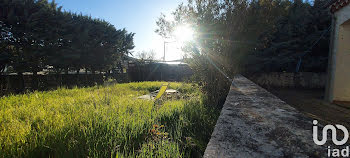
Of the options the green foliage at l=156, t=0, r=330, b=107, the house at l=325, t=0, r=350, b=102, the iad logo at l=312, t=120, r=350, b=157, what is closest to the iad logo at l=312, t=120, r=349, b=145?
the iad logo at l=312, t=120, r=350, b=157

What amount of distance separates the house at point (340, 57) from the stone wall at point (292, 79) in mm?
6053

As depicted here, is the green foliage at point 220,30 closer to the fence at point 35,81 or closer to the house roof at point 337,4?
the house roof at point 337,4

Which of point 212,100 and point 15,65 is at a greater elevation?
point 15,65

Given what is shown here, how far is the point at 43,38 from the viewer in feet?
30.1

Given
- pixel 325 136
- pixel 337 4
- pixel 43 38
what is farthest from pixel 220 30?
pixel 43 38

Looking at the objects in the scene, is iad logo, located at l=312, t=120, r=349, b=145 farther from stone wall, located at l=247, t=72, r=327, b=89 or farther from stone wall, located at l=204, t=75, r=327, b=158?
stone wall, located at l=247, t=72, r=327, b=89

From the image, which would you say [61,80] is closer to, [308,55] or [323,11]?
[308,55]

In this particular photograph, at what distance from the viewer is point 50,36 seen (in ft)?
31.7

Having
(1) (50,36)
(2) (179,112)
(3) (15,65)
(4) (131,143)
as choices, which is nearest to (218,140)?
(4) (131,143)

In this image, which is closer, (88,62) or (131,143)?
(131,143)

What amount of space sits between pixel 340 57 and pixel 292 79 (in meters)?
7.50

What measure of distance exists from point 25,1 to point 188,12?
33.8 feet

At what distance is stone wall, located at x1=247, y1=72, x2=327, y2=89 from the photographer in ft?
39.9

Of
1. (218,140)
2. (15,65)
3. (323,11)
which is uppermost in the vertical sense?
(323,11)
